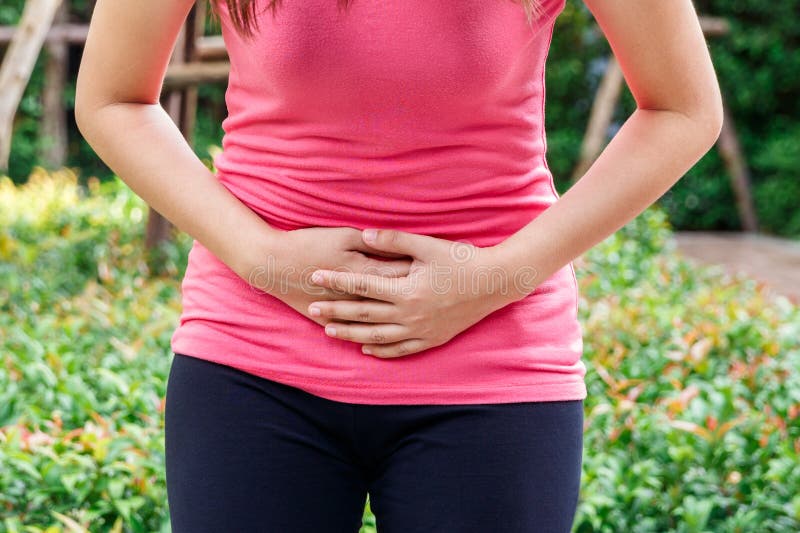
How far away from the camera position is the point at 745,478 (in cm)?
232

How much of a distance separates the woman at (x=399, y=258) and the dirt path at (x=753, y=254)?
601 centimetres

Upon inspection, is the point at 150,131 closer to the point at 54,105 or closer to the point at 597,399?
the point at 597,399

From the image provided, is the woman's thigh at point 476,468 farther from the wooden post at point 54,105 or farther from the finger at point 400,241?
the wooden post at point 54,105

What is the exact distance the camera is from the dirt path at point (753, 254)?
765cm

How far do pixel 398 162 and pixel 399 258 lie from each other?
11cm

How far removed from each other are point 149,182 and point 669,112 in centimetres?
58

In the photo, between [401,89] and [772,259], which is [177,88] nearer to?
[401,89]

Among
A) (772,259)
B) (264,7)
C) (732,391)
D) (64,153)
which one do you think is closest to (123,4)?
(264,7)

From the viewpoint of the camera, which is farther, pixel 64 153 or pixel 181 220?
pixel 64 153

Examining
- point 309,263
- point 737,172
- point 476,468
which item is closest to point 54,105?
point 737,172

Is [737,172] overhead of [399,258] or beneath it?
overhead

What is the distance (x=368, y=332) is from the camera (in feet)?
3.27

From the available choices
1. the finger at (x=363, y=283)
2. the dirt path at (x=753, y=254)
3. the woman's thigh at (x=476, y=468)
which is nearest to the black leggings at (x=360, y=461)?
the woman's thigh at (x=476, y=468)

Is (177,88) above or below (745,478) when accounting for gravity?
above
